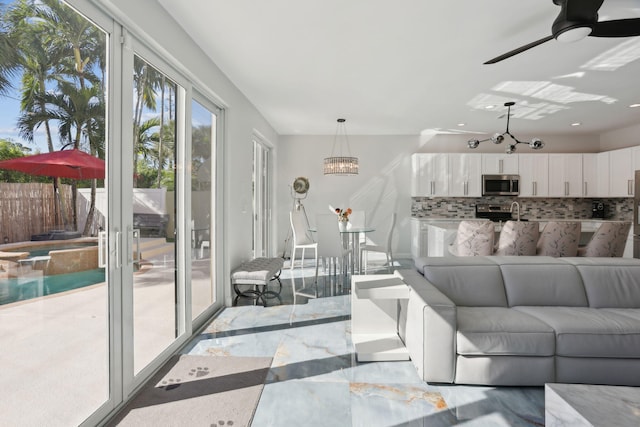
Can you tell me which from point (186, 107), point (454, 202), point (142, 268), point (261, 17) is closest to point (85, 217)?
point (142, 268)

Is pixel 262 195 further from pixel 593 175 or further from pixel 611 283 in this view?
pixel 593 175

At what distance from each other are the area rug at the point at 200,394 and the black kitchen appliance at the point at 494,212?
5.91 m

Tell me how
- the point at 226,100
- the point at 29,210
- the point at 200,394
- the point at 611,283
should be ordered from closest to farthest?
the point at 29,210 → the point at 200,394 → the point at 611,283 → the point at 226,100

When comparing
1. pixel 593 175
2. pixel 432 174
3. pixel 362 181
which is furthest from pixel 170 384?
pixel 593 175

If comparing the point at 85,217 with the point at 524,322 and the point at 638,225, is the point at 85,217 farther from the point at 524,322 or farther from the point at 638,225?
the point at 638,225

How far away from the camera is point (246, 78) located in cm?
408

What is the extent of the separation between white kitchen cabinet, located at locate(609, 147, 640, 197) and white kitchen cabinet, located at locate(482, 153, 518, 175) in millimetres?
1566

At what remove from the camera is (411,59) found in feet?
11.5

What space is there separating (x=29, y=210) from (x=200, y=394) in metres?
1.45

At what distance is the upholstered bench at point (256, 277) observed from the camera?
158 inches

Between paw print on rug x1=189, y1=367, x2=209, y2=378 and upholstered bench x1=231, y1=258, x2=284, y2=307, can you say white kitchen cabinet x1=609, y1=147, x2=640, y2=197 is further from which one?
paw print on rug x1=189, y1=367, x2=209, y2=378

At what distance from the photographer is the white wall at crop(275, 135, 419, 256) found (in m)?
7.52

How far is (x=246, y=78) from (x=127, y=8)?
204 centimetres

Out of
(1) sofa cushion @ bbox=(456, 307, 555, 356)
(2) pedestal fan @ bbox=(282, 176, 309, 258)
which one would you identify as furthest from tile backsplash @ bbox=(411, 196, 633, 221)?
(1) sofa cushion @ bbox=(456, 307, 555, 356)
